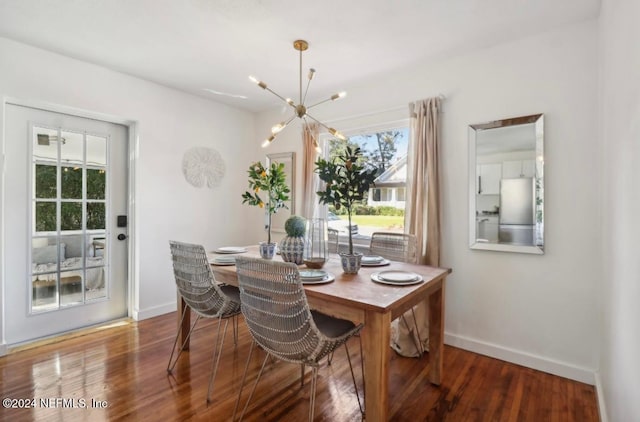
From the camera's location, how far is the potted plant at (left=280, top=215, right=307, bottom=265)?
86.9 inches

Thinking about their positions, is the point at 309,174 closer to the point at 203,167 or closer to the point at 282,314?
the point at 203,167

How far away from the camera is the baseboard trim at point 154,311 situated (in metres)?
3.30

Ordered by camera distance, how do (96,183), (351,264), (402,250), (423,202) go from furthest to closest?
(96,183) < (423,202) < (402,250) < (351,264)

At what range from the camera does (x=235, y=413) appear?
1763 millimetres

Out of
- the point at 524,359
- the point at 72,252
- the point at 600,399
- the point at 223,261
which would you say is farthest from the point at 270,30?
the point at 600,399

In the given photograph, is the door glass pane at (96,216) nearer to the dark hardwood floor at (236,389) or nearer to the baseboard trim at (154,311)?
the baseboard trim at (154,311)

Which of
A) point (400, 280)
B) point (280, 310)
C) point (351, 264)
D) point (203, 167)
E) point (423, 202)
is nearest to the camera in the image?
point (280, 310)

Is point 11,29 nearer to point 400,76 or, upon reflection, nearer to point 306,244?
point 306,244

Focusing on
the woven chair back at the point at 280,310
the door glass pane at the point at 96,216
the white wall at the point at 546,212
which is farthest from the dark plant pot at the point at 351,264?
the door glass pane at the point at 96,216

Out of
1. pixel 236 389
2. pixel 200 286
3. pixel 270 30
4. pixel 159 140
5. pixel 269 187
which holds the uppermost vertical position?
pixel 270 30

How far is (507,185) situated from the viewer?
2.47 meters

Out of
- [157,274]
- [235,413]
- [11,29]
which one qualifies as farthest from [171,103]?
[235,413]

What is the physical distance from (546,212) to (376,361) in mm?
1781

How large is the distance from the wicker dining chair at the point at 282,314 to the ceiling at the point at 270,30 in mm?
1727
